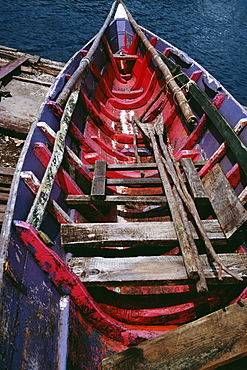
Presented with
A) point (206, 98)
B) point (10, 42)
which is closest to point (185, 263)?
point (206, 98)

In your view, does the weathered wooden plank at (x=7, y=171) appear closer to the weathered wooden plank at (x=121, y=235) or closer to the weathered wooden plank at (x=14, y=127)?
the weathered wooden plank at (x=14, y=127)

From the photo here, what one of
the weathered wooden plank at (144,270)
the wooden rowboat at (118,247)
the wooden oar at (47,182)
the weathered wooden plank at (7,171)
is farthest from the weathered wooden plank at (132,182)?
the weathered wooden plank at (7,171)

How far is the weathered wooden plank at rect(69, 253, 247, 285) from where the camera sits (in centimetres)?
230

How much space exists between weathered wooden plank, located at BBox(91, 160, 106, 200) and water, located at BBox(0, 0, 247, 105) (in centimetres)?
975

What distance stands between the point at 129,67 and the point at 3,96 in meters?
3.73

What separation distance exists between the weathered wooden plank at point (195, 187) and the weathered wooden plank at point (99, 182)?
1.09 m

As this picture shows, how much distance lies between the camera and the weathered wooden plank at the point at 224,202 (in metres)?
2.69

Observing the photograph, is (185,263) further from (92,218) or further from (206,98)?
(206,98)

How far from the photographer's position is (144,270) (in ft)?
7.79

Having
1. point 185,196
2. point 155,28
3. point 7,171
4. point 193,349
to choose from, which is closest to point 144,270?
point 193,349

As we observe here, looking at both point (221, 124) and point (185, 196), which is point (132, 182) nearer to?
point (185, 196)

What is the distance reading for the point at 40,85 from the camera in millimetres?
7492

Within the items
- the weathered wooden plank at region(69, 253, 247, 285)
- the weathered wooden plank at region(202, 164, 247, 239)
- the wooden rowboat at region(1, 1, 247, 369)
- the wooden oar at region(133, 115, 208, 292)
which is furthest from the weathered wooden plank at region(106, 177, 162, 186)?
the weathered wooden plank at region(69, 253, 247, 285)

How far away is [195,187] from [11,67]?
706 cm
